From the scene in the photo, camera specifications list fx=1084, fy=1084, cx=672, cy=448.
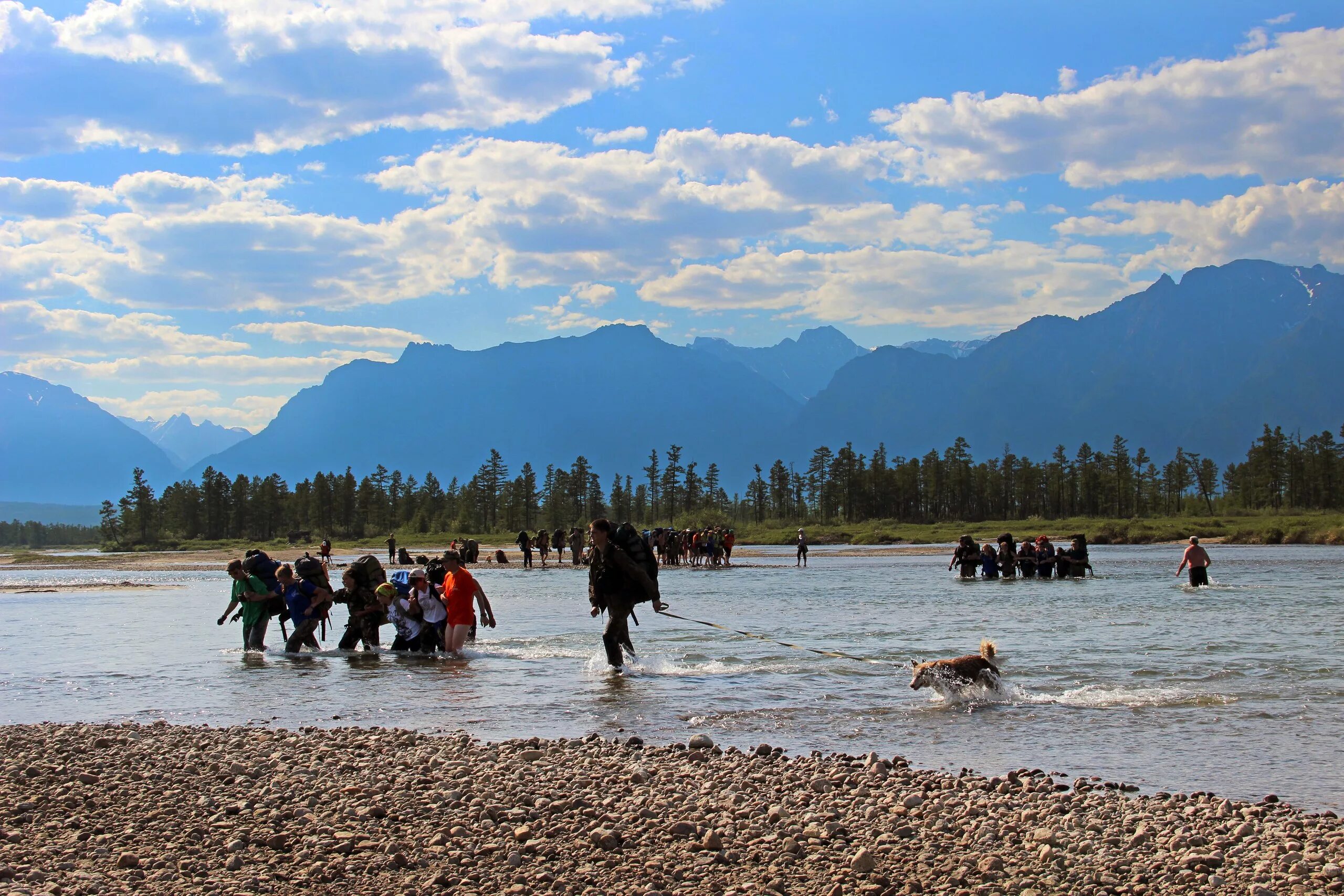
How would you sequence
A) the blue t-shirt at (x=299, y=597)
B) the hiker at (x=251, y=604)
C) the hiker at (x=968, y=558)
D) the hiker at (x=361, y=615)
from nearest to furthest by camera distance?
the hiker at (x=251, y=604)
the blue t-shirt at (x=299, y=597)
the hiker at (x=361, y=615)
the hiker at (x=968, y=558)

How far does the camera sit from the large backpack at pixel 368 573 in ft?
55.0

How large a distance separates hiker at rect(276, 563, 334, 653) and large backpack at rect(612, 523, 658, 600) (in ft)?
18.5

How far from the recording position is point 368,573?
16.9 m

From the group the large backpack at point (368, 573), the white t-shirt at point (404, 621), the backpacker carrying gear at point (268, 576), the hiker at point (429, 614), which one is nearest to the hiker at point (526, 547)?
the large backpack at point (368, 573)

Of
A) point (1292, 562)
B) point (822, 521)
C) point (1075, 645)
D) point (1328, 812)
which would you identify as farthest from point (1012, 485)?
point (1328, 812)

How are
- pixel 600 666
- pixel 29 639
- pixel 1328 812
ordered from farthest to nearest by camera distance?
pixel 29 639 → pixel 600 666 → pixel 1328 812

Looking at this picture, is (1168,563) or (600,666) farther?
(1168,563)

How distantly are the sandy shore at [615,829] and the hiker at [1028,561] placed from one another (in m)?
33.6

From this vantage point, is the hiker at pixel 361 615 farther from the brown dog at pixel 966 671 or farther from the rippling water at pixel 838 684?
the brown dog at pixel 966 671

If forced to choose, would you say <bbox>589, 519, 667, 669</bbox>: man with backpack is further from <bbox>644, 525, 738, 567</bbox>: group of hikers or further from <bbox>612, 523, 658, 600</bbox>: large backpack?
<bbox>644, 525, 738, 567</bbox>: group of hikers

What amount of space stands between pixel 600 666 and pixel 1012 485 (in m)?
138

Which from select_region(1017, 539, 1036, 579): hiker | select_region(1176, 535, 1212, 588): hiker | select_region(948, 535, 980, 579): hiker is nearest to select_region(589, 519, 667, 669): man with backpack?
select_region(1176, 535, 1212, 588): hiker

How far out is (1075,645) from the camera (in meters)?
16.8

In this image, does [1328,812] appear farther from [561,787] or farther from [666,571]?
[666,571]
